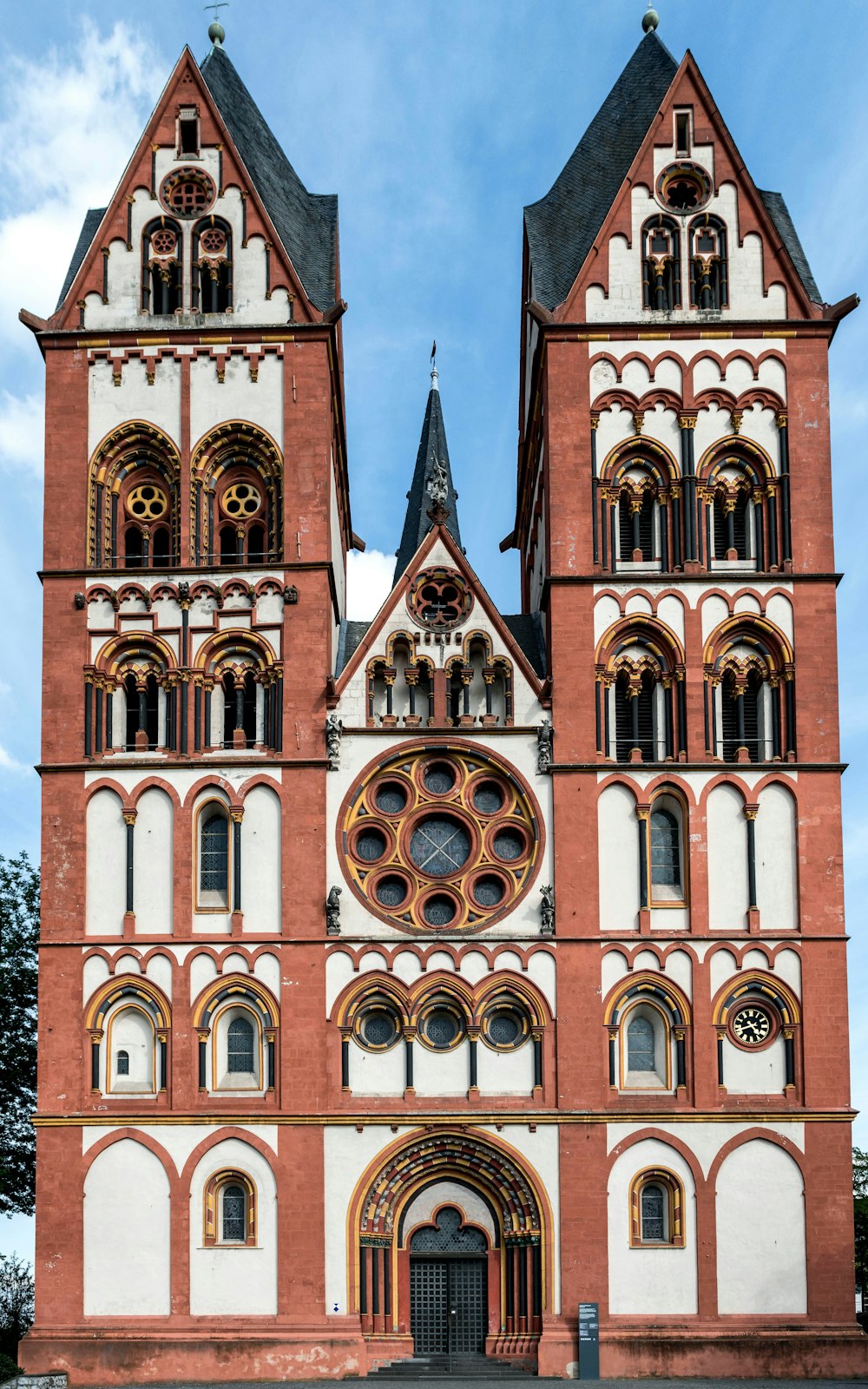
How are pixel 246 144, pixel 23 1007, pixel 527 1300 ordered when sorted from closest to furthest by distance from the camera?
pixel 527 1300, pixel 246 144, pixel 23 1007

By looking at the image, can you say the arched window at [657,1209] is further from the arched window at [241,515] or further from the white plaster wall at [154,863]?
the arched window at [241,515]

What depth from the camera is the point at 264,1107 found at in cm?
3750

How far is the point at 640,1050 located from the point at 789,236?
17.7 meters

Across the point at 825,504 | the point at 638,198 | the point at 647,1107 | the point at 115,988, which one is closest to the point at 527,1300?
the point at 647,1107

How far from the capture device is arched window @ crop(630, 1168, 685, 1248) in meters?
37.1

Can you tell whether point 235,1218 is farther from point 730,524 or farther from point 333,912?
point 730,524

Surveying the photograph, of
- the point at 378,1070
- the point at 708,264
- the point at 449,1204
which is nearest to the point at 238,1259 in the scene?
the point at 449,1204

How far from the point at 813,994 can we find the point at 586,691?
7.36m

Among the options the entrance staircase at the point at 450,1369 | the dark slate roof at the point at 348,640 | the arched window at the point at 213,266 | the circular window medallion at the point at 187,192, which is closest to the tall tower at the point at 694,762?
the entrance staircase at the point at 450,1369

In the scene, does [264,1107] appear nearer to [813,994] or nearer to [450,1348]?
[450,1348]

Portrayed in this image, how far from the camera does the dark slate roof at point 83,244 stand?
41938 millimetres

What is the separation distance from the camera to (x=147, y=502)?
40969mm

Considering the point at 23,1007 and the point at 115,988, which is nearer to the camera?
the point at 115,988

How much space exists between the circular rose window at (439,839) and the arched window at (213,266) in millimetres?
10409
